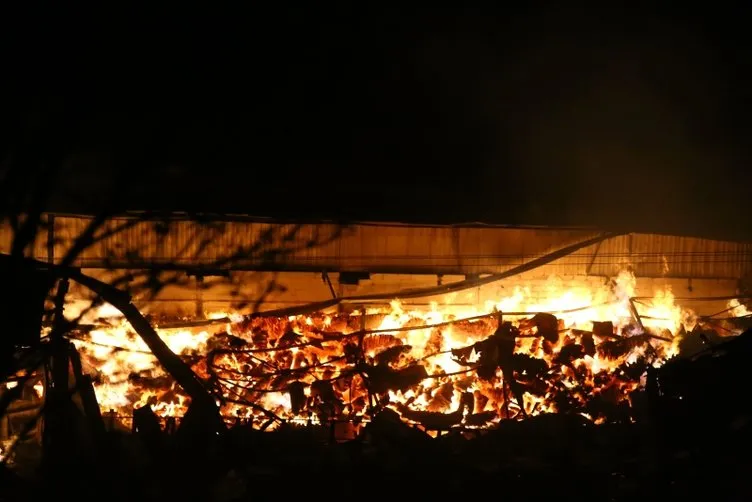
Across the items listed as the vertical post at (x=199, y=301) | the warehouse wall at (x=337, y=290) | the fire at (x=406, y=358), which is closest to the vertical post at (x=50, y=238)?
the warehouse wall at (x=337, y=290)

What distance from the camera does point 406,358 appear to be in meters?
12.0

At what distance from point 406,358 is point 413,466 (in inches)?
191

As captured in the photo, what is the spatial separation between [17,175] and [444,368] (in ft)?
27.6

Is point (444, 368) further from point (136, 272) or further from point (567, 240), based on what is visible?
point (136, 272)

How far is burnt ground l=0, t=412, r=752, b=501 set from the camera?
6.72 m

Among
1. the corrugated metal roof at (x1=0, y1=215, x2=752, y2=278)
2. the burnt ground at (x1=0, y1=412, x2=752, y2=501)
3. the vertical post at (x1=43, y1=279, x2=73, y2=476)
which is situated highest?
the corrugated metal roof at (x1=0, y1=215, x2=752, y2=278)

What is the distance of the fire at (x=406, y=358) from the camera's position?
10.9 metres

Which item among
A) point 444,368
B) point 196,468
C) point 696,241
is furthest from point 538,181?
point 196,468

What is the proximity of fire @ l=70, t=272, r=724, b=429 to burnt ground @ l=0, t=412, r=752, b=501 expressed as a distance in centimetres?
287

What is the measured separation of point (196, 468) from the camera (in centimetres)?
695

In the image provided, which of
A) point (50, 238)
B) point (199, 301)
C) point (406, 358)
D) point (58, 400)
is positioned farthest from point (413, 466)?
point (50, 238)

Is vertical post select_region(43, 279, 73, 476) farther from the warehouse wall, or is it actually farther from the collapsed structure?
the warehouse wall

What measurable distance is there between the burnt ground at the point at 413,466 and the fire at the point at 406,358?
2871 mm

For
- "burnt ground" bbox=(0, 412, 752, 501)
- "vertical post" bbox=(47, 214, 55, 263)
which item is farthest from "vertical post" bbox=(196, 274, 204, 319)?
"burnt ground" bbox=(0, 412, 752, 501)
